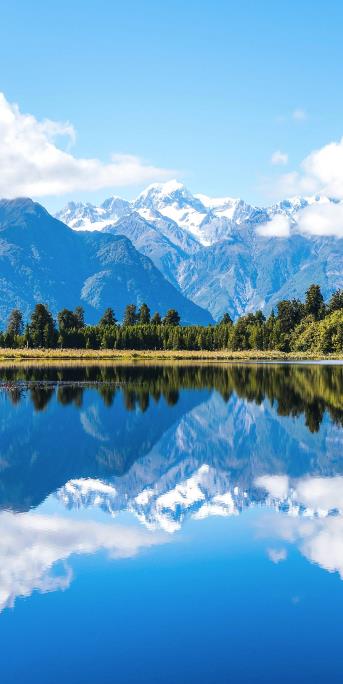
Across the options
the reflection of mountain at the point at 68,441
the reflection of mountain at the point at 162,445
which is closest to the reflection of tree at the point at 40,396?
the reflection of mountain at the point at 162,445

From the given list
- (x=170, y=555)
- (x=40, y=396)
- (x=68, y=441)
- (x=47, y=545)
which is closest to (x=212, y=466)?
(x=68, y=441)

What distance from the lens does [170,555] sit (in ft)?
74.9

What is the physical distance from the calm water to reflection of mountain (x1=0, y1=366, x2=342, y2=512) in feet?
0.63

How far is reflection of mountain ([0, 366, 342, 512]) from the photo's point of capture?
31797 millimetres

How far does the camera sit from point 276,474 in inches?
1430

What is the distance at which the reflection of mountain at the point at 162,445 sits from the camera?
31797 millimetres

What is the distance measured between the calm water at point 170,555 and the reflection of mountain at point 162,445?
191mm

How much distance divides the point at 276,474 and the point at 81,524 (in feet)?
43.0

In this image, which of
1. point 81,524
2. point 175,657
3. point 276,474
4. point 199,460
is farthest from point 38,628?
point 199,460

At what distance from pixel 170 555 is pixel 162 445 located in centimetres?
2216

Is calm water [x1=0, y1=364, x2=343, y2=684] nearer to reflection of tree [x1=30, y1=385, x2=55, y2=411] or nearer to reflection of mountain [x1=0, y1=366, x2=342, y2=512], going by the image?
reflection of mountain [x1=0, y1=366, x2=342, y2=512]

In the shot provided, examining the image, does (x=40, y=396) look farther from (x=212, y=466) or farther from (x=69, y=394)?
(x=212, y=466)

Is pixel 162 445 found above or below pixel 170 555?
above

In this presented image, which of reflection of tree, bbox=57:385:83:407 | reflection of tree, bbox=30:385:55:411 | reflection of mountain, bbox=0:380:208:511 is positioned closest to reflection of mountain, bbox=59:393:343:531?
reflection of mountain, bbox=0:380:208:511
